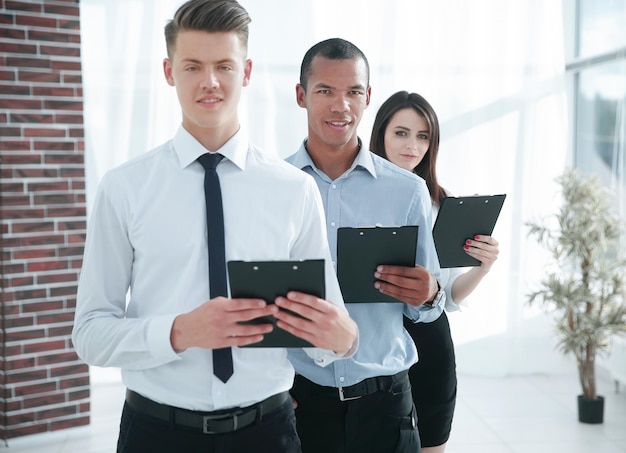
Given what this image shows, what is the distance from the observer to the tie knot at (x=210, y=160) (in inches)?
59.1

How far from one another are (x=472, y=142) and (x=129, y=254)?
432cm

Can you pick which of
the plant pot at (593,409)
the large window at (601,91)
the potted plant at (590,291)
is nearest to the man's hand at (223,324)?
the potted plant at (590,291)

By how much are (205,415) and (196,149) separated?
0.53 meters

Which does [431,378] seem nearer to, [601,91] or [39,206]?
[39,206]

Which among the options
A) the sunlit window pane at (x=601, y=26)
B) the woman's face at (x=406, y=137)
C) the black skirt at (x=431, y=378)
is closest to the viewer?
the black skirt at (x=431, y=378)

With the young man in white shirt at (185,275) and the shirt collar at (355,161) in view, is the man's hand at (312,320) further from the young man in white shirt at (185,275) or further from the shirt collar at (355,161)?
the shirt collar at (355,161)

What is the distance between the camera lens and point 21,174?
3801 mm

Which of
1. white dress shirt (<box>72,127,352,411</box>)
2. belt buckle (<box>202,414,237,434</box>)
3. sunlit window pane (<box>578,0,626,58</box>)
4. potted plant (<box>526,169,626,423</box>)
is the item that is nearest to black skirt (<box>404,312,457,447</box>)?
white dress shirt (<box>72,127,352,411</box>)

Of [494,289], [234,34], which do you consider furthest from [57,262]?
[494,289]

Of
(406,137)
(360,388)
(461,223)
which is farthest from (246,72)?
(406,137)

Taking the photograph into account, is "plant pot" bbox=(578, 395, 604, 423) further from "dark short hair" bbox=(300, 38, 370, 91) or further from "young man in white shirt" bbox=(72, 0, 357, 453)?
"young man in white shirt" bbox=(72, 0, 357, 453)

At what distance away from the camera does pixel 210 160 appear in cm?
151

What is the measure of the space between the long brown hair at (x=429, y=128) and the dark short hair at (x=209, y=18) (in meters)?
1.59

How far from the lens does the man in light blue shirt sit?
6.29 ft
